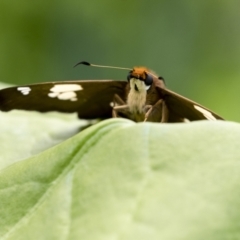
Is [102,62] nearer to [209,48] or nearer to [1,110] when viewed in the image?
[209,48]

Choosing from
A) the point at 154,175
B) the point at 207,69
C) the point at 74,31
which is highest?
the point at 154,175

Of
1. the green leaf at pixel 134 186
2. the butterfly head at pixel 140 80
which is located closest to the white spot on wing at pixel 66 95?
the butterfly head at pixel 140 80

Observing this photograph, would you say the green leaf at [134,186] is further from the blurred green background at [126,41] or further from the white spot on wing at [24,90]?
the blurred green background at [126,41]

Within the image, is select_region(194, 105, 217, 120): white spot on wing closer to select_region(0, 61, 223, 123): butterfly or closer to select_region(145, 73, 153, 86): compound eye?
select_region(0, 61, 223, 123): butterfly

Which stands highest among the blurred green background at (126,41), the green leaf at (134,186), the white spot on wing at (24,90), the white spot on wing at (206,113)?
the green leaf at (134,186)

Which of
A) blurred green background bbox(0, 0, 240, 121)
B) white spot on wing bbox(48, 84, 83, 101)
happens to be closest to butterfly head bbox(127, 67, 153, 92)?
white spot on wing bbox(48, 84, 83, 101)

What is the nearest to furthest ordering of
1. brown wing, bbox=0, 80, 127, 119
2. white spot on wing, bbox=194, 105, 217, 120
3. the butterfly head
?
white spot on wing, bbox=194, 105, 217, 120, brown wing, bbox=0, 80, 127, 119, the butterfly head

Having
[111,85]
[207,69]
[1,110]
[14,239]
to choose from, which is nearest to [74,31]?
[207,69]
